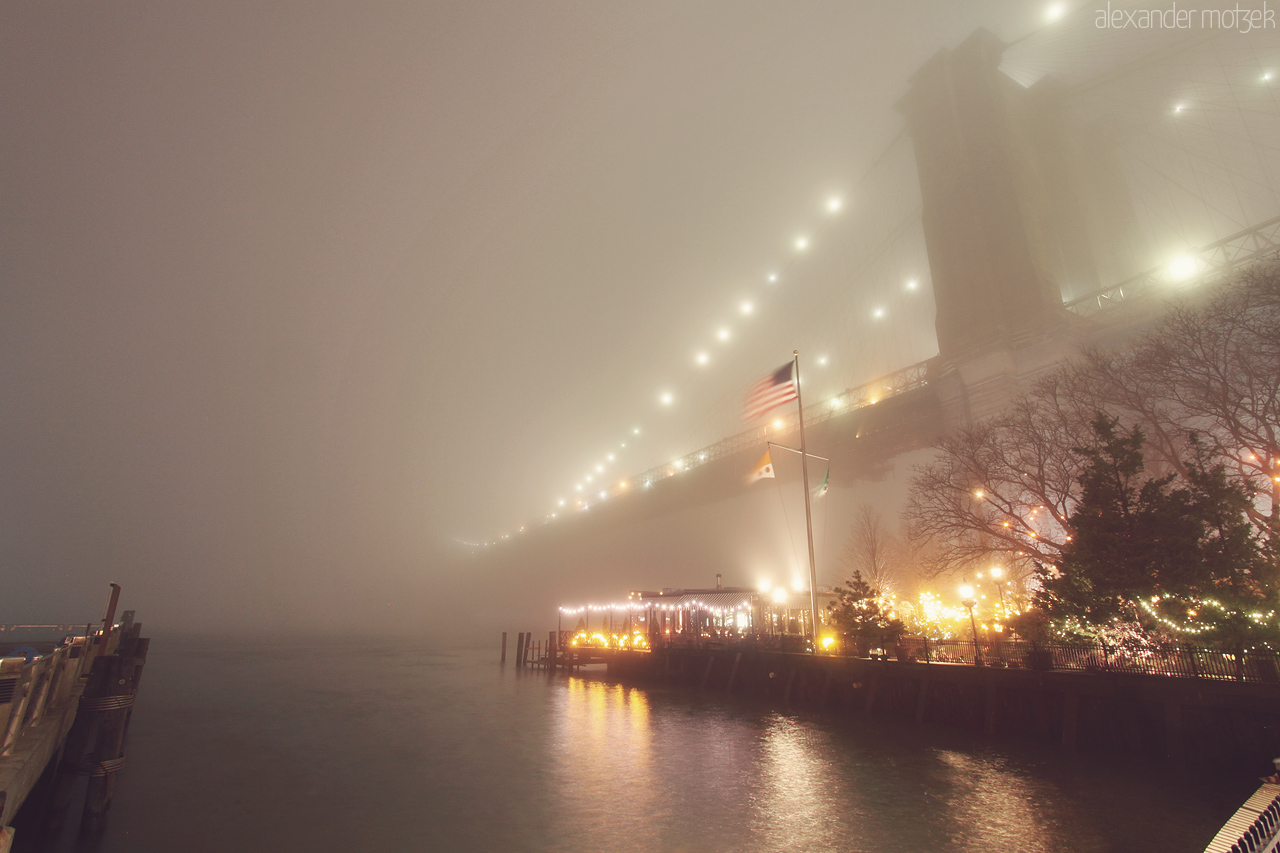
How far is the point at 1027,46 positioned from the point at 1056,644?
3769 cm

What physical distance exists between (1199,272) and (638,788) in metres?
24.4

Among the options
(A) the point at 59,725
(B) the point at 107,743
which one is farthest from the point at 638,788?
(A) the point at 59,725

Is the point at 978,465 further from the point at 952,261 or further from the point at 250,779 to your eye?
the point at 250,779

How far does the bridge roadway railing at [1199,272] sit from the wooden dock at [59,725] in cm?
3017

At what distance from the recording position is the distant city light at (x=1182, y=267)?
2227 cm

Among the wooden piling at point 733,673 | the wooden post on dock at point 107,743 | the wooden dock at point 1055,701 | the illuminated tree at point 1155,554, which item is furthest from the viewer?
the wooden piling at point 733,673

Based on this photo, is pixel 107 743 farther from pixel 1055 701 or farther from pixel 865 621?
pixel 1055 701

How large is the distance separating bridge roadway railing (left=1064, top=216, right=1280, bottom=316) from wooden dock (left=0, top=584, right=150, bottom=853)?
3017 cm

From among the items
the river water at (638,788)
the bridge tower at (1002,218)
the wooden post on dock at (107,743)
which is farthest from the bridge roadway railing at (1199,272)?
the wooden post on dock at (107,743)

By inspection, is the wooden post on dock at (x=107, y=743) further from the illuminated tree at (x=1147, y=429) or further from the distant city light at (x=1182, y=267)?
the distant city light at (x=1182, y=267)

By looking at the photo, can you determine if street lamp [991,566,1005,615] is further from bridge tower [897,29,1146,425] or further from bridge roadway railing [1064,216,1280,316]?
bridge roadway railing [1064,216,1280,316]

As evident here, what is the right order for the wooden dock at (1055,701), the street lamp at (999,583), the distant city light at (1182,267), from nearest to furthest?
1. the wooden dock at (1055,701)
2. the distant city light at (1182,267)
3. the street lamp at (999,583)

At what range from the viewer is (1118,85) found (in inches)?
1489

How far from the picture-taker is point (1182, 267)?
74.1 ft
